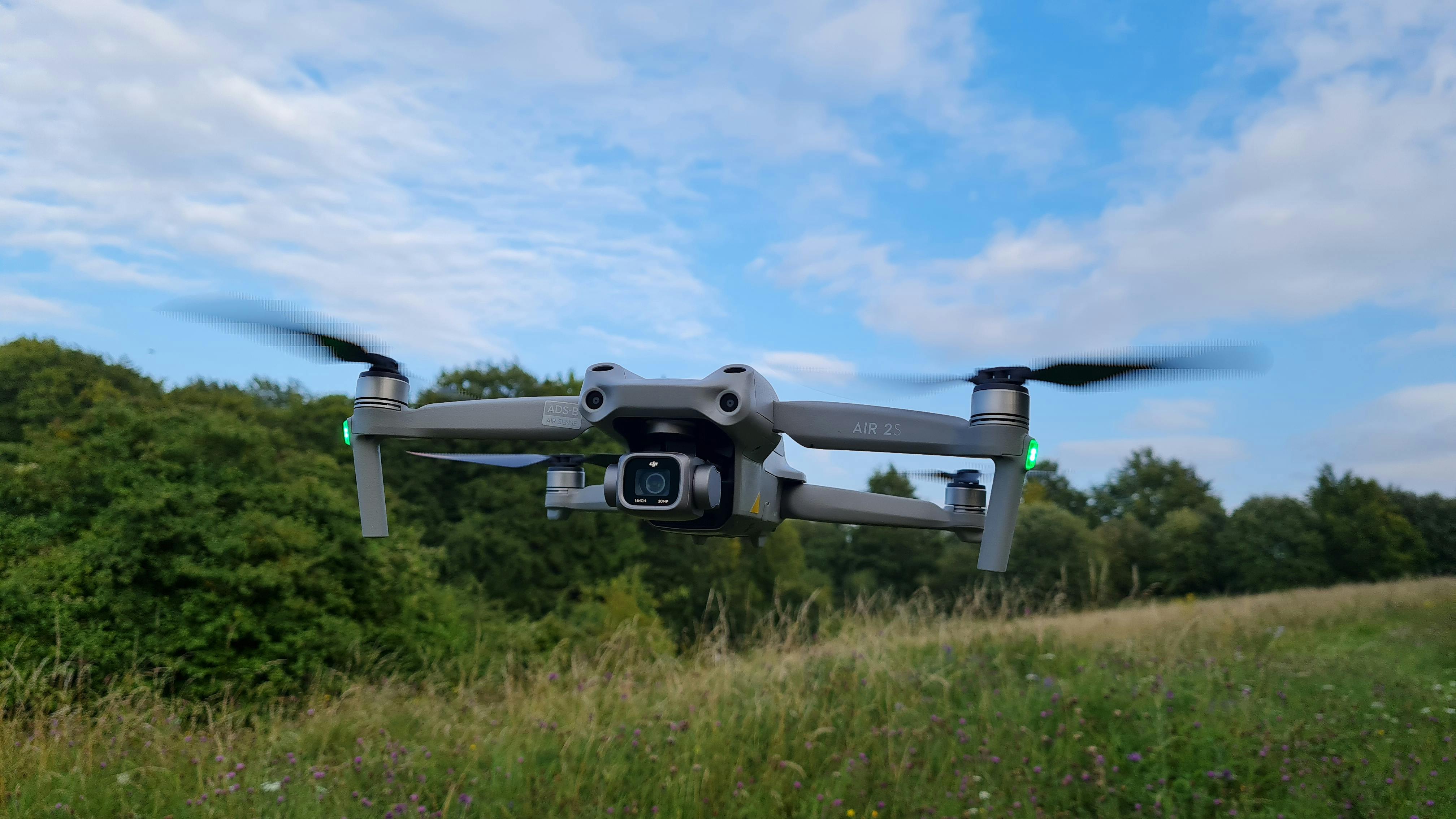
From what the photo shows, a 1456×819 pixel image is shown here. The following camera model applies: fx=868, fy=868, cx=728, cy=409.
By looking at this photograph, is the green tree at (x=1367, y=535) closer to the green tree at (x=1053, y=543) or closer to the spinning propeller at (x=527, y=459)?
the green tree at (x=1053, y=543)

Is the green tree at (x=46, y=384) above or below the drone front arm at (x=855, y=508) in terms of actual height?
above

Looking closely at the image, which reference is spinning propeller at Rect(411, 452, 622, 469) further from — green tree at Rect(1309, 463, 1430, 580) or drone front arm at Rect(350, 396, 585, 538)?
green tree at Rect(1309, 463, 1430, 580)

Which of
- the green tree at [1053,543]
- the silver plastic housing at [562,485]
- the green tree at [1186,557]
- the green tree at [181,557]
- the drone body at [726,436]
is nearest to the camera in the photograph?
the drone body at [726,436]

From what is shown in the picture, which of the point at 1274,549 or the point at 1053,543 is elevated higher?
the point at 1053,543

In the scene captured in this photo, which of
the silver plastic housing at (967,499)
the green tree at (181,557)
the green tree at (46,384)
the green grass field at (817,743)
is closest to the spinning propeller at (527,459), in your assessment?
the silver plastic housing at (967,499)

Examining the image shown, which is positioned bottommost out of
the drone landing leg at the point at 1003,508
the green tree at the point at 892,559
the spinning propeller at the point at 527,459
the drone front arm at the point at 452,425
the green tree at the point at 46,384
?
the green tree at the point at 892,559

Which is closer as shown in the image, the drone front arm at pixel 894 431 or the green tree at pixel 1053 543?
the drone front arm at pixel 894 431

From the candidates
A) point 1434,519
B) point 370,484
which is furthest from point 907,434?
point 1434,519

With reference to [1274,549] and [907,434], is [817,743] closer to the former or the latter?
[907,434]
